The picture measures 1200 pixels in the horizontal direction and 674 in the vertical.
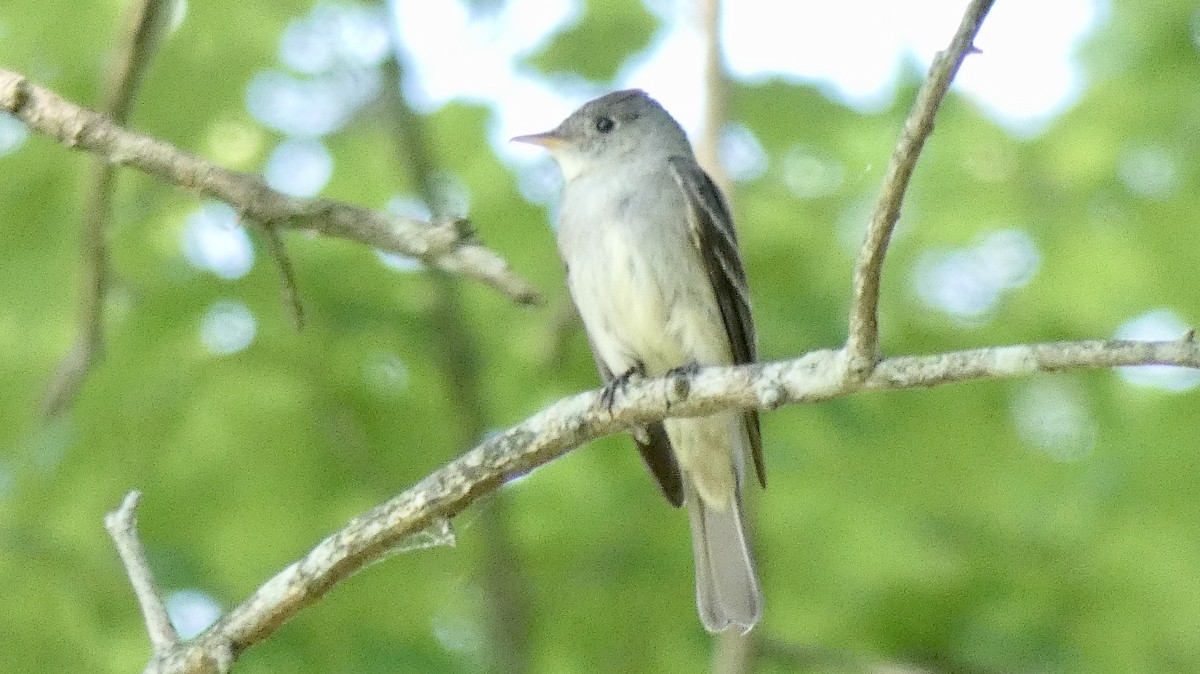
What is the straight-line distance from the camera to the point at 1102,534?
5414mm

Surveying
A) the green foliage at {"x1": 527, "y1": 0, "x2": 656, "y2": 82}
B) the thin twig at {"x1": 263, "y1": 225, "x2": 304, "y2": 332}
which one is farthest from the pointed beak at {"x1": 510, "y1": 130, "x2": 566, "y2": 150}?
the thin twig at {"x1": 263, "y1": 225, "x2": 304, "y2": 332}

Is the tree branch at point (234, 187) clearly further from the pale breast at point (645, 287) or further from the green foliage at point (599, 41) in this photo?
the green foliage at point (599, 41)

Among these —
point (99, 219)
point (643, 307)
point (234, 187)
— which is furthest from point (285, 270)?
point (643, 307)

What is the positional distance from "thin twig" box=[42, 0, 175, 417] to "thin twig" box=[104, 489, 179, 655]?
1.11m

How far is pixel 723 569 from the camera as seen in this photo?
4848 mm

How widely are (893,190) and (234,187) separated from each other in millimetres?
1627

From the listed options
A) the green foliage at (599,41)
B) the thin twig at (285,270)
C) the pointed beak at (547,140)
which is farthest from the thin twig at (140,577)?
the green foliage at (599,41)

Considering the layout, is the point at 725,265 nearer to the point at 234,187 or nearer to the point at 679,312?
the point at 679,312

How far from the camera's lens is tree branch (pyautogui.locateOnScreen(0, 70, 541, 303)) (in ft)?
11.6

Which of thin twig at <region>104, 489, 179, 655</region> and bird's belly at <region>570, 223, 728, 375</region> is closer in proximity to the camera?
thin twig at <region>104, 489, 179, 655</region>

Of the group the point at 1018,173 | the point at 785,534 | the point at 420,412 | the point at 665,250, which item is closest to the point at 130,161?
the point at 665,250

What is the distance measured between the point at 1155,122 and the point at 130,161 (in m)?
4.12

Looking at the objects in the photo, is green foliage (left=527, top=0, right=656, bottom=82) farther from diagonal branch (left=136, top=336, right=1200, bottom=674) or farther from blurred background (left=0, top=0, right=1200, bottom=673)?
diagonal branch (left=136, top=336, right=1200, bottom=674)

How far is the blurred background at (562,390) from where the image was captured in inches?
207
